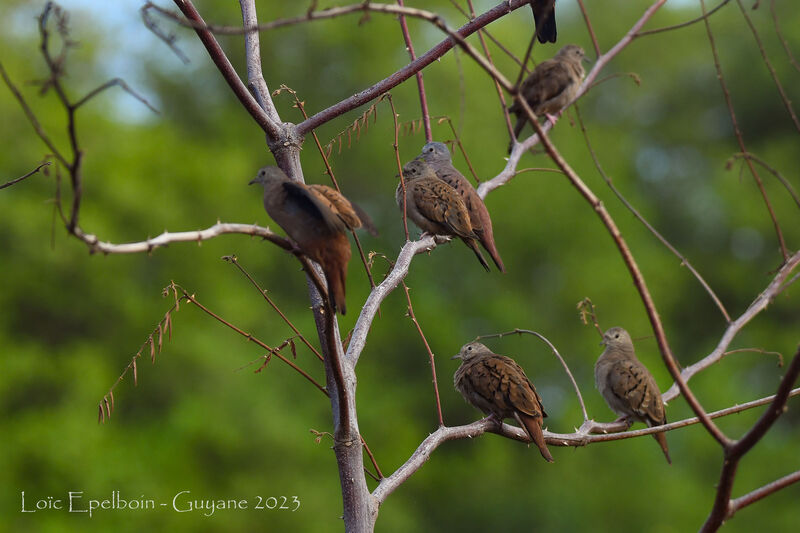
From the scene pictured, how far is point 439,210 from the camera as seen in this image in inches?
186

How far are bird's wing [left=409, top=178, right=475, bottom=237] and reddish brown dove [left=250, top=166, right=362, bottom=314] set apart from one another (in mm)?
1734

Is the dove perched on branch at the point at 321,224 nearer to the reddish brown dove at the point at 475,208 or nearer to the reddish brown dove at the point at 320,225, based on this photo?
the reddish brown dove at the point at 320,225

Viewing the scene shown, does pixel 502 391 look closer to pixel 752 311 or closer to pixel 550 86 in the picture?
pixel 752 311

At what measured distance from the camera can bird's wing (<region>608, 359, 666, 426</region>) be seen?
487 cm

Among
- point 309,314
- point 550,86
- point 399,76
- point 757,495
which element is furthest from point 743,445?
point 309,314

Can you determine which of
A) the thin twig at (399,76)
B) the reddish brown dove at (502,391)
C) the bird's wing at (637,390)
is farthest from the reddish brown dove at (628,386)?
the thin twig at (399,76)

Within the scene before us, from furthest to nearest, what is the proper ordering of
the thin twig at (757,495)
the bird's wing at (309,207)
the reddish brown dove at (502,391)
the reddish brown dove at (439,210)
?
the reddish brown dove at (439,210) → the reddish brown dove at (502,391) → the bird's wing at (309,207) → the thin twig at (757,495)

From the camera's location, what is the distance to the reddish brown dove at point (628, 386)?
488 centimetres

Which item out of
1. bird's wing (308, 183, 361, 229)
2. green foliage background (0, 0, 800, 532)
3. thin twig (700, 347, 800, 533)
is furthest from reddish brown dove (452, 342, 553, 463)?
green foliage background (0, 0, 800, 532)

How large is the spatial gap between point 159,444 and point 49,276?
11.7 feet

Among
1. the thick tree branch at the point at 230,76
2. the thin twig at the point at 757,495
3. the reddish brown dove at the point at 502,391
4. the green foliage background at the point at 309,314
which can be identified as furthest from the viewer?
the green foliage background at the point at 309,314

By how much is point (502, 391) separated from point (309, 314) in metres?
13.5

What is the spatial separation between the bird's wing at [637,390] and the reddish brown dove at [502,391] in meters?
0.62

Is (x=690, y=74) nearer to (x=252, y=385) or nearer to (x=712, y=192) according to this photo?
(x=712, y=192)
